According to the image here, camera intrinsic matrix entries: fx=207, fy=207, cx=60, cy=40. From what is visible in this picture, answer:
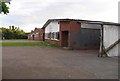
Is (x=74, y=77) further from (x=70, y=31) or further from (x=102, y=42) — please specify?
(x=70, y=31)

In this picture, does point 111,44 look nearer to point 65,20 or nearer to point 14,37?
point 65,20

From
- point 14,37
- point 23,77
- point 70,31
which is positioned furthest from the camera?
point 14,37

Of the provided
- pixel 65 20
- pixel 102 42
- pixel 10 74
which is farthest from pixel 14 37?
pixel 10 74

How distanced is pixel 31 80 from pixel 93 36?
20.5 metres

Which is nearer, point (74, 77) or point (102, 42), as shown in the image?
point (74, 77)

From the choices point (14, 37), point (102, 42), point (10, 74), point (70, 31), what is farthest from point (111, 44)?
point (14, 37)

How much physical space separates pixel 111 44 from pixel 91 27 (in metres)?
9.53

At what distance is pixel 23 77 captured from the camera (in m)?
8.84

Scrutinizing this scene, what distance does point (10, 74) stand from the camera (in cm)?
944

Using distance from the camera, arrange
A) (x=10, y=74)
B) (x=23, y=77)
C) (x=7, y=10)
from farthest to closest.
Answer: (x=10, y=74)
(x=23, y=77)
(x=7, y=10)

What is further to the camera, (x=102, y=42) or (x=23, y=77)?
(x=102, y=42)

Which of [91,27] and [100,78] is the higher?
[91,27]

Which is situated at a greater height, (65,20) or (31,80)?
(65,20)

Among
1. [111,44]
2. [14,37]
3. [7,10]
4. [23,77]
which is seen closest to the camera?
[7,10]
